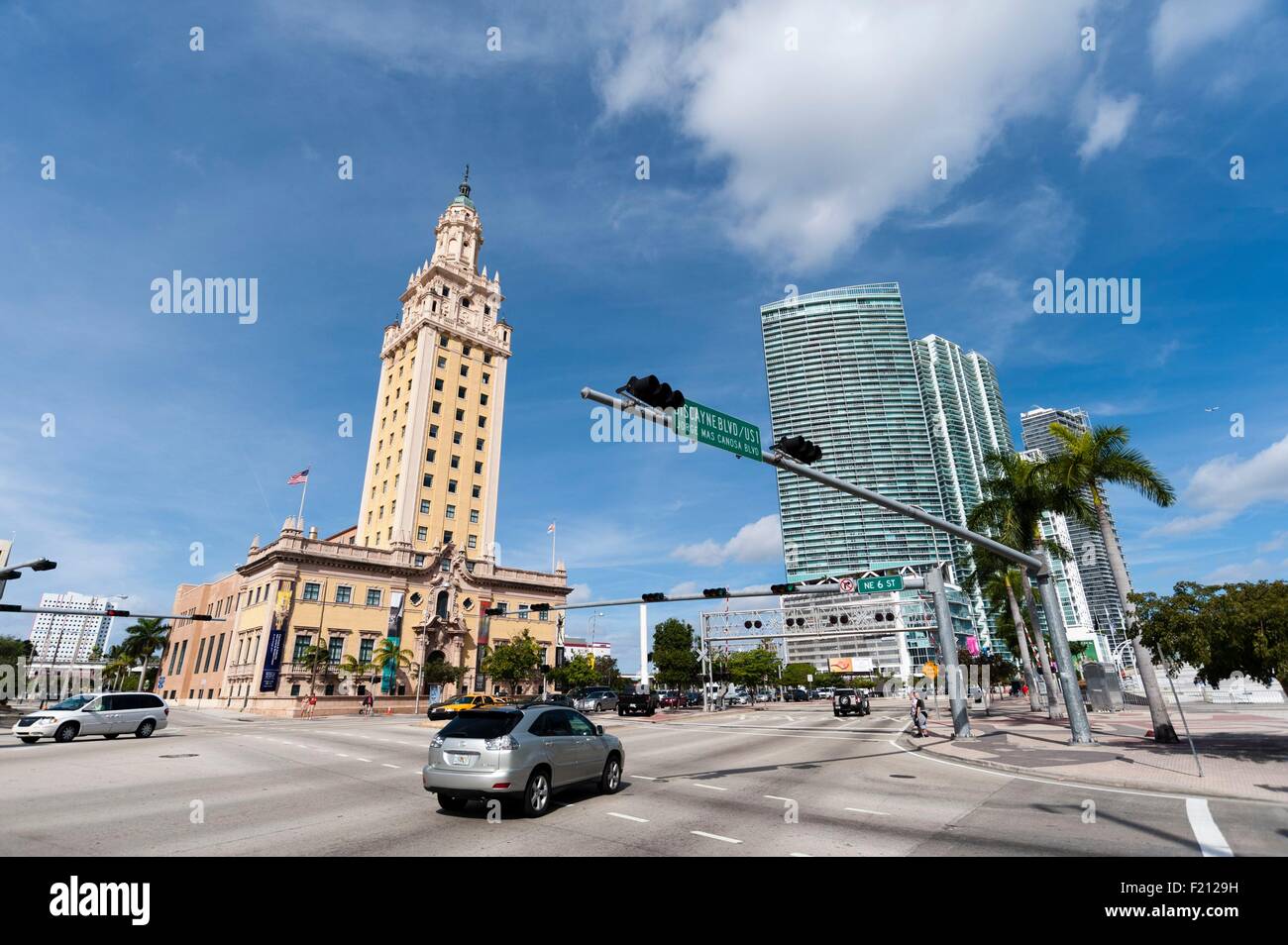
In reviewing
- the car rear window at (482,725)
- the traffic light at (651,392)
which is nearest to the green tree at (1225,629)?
the traffic light at (651,392)

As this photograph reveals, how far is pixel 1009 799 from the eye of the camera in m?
11.8

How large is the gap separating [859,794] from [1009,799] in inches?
103

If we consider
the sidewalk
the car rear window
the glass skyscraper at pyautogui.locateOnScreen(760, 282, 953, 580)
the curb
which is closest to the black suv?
the sidewalk

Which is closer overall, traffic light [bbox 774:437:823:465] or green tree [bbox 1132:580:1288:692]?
traffic light [bbox 774:437:823:465]

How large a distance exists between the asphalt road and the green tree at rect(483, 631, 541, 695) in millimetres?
43958

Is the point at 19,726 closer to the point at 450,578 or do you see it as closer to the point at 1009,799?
the point at 1009,799

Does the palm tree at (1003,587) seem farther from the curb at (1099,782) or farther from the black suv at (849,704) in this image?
the curb at (1099,782)

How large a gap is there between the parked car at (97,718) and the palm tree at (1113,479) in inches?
1415

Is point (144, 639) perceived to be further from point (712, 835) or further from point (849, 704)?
point (712, 835)

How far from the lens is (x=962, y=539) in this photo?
16609mm

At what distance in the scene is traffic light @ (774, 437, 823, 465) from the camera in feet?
39.3

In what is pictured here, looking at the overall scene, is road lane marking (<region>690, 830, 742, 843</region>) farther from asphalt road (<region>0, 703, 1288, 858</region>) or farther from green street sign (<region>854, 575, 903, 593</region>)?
green street sign (<region>854, 575, 903, 593</region>)

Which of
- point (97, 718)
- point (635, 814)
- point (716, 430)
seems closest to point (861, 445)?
point (97, 718)

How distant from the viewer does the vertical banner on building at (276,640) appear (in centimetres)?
5209
